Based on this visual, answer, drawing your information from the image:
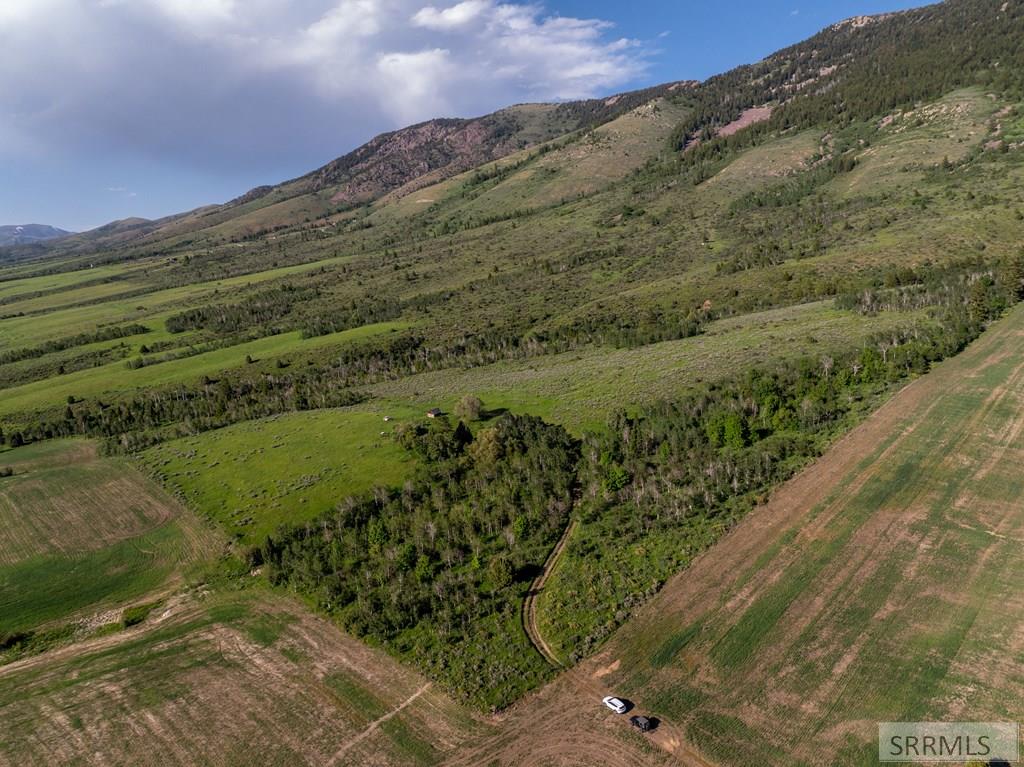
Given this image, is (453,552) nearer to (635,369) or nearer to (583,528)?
(583,528)

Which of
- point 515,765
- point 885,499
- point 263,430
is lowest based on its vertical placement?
point 515,765

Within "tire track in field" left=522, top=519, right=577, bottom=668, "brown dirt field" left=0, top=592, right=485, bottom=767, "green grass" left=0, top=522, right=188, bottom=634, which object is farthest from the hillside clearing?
"tire track in field" left=522, top=519, right=577, bottom=668

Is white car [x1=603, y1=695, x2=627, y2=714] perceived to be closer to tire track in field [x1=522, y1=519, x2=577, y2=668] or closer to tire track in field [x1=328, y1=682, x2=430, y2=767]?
tire track in field [x1=522, y1=519, x2=577, y2=668]

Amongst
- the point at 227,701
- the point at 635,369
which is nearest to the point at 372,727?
the point at 227,701

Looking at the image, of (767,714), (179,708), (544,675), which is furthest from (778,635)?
(179,708)

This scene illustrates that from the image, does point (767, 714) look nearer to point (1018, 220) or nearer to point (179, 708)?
point (179, 708)

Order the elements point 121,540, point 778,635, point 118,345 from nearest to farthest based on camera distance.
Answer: point 778,635 → point 121,540 → point 118,345

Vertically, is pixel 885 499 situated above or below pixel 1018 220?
→ below
